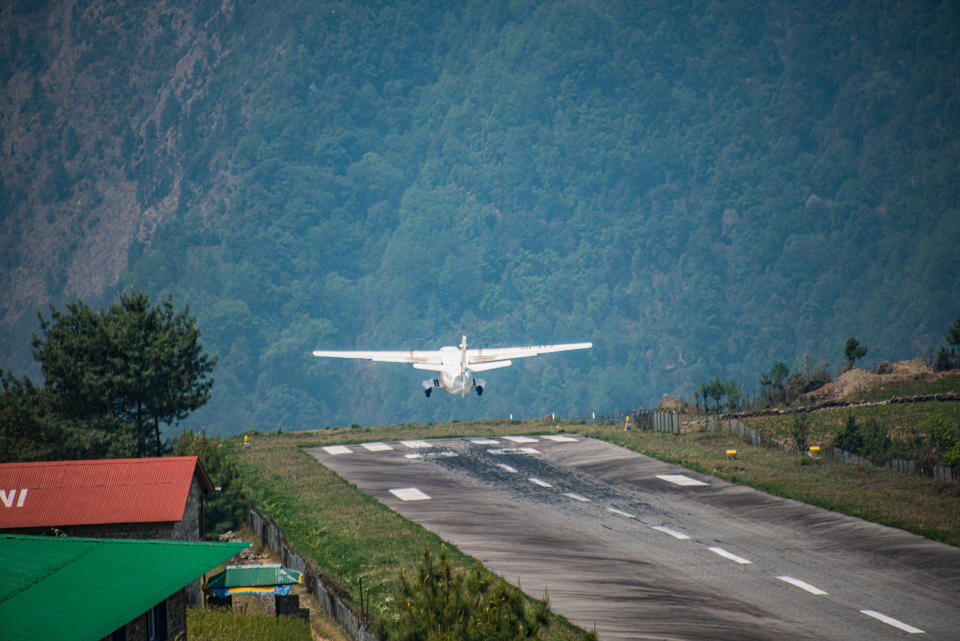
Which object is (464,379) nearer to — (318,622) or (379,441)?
(379,441)

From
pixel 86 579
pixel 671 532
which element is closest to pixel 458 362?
pixel 671 532

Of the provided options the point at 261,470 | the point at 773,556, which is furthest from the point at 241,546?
the point at 261,470

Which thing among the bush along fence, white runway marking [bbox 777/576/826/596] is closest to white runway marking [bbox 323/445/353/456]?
the bush along fence

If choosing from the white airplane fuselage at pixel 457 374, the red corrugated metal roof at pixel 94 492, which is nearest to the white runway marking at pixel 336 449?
the white airplane fuselage at pixel 457 374

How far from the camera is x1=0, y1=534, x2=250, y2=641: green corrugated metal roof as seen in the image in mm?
23609

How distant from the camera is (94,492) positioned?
3775 cm

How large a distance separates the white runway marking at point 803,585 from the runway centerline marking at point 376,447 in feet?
135

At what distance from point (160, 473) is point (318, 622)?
8352 mm

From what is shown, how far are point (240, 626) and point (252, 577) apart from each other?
9.70 ft

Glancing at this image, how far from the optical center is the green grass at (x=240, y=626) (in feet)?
110

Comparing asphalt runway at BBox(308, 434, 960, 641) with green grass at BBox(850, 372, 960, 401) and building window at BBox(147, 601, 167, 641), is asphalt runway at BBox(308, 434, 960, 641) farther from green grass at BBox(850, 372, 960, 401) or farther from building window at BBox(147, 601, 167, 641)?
green grass at BBox(850, 372, 960, 401)

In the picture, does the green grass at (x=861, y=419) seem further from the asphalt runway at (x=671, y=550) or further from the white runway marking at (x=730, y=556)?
the white runway marking at (x=730, y=556)

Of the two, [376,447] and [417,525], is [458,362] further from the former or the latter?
[417,525]

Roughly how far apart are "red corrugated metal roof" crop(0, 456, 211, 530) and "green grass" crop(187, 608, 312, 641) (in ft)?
12.0
